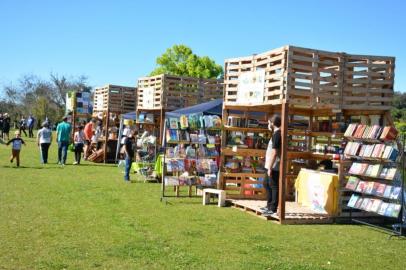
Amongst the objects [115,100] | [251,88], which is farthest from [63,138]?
[251,88]

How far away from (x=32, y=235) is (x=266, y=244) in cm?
341

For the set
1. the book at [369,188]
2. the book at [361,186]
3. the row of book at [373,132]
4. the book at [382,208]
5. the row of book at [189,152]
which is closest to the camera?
the book at [382,208]

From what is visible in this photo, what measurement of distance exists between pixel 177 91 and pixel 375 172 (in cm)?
998

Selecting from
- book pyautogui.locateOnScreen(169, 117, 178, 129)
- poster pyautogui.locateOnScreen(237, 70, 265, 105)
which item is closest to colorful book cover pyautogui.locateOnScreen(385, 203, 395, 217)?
poster pyautogui.locateOnScreen(237, 70, 265, 105)

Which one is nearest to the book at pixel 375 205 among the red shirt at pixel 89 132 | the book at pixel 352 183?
the book at pixel 352 183

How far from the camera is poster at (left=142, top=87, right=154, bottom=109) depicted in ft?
59.3

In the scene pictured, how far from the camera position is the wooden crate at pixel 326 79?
9.52 m

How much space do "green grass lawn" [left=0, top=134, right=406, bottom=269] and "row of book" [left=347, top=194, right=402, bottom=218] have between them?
405 millimetres

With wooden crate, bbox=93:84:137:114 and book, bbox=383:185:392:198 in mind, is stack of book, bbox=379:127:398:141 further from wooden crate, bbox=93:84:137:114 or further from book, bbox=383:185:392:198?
wooden crate, bbox=93:84:137:114

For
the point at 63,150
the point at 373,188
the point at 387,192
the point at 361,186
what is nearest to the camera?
the point at 387,192

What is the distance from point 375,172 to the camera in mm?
8844

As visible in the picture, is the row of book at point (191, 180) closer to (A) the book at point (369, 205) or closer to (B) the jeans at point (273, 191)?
(B) the jeans at point (273, 191)

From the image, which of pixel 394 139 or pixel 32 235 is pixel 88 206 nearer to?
pixel 32 235

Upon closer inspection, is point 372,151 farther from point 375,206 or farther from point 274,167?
point 274,167
